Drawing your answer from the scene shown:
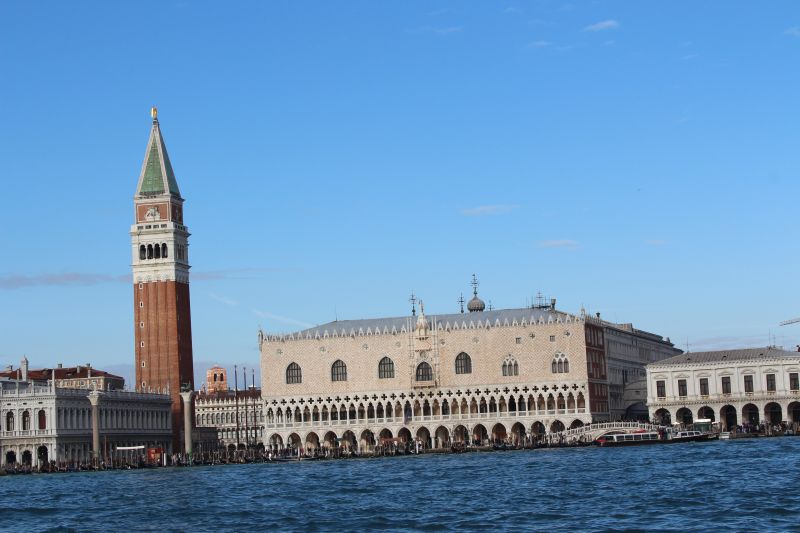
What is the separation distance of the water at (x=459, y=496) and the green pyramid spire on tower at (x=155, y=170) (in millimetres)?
42587

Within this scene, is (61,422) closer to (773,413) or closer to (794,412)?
(773,413)

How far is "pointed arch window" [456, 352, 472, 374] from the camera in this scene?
12350 centimetres

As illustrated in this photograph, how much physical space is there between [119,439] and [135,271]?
1579cm

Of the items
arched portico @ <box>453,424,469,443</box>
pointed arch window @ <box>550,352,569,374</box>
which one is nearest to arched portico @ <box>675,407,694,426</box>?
pointed arch window @ <box>550,352,569,374</box>

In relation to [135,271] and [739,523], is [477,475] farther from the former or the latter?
[135,271]

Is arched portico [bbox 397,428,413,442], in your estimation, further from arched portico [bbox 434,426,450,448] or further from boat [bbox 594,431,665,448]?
boat [bbox 594,431,665,448]

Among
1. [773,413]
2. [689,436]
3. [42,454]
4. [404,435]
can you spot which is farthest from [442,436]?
[42,454]

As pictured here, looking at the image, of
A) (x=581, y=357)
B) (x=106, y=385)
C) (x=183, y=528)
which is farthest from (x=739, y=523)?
(x=106, y=385)

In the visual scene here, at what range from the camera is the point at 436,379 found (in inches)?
4882

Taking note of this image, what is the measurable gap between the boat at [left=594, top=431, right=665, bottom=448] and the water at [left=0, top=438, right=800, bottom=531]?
10.7 metres

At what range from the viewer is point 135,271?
135875 mm

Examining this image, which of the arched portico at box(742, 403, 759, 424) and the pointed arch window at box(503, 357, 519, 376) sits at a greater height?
the pointed arch window at box(503, 357, 519, 376)

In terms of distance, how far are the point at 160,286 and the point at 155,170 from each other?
1131 cm

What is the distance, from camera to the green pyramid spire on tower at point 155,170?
452 feet
